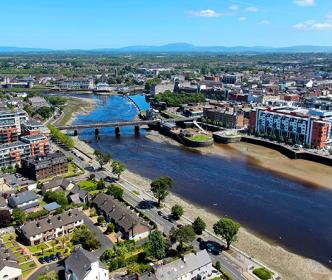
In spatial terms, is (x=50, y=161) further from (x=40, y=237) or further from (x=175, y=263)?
(x=175, y=263)

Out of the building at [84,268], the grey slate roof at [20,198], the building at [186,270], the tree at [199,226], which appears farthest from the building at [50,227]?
the building at [186,270]

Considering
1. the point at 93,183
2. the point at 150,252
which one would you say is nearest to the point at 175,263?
the point at 150,252

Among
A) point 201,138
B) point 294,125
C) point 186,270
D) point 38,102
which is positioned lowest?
point 201,138

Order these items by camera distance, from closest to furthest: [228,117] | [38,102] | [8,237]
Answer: [8,237] < [228,117] < [38,102]

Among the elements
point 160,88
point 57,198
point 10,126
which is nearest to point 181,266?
point 57,198

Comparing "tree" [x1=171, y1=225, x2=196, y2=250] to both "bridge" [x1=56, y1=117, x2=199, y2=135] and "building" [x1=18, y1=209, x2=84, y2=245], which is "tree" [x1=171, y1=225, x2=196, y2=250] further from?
"bridge" [x1=56, y1=117, x2=199, y2=135]

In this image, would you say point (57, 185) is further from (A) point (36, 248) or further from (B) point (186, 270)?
(B) point (186, 270)
